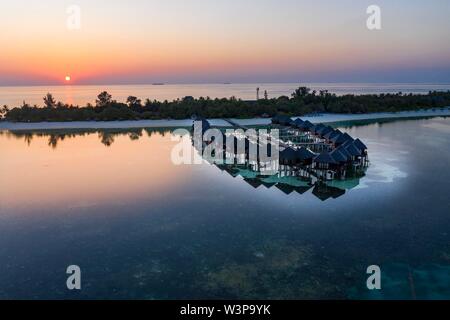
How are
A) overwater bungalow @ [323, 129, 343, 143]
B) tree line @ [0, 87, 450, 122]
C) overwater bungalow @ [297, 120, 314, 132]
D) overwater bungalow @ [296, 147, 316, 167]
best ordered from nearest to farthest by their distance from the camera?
overwater bungalow @ [296, 147, 316, 167] → overwater bungalow @ [323, 129, 343, 143] → overwater bungalow @ [297, 120, 314, 132] → tree line @ [0, 87, 450, 122]

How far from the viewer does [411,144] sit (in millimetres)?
21781

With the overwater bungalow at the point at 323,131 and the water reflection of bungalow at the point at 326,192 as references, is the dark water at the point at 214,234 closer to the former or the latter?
the water reflection of bungalow at the point at 326,192

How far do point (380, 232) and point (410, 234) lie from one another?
70 cm

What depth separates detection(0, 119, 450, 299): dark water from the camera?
22.4 feet

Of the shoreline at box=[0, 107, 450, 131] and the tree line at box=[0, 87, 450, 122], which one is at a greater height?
the tree line at box=[0, 87, 450, 122]

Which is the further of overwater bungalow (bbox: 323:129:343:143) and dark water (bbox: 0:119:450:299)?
overwater bungalow (bbox: 323:129:343:143)

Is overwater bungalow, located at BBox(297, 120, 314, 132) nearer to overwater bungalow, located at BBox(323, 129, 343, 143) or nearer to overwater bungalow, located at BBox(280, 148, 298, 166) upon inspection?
overwater bungalow, located at BBox(323, 129, 343, 143)

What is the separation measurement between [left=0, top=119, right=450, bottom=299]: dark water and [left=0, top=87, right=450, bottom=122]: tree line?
20.5 metres

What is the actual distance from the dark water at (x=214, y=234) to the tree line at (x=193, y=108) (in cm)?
2047

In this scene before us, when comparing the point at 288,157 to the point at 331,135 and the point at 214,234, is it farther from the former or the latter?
the point at 214,234

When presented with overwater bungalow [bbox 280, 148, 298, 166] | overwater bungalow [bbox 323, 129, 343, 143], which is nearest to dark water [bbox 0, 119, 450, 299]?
overwater bungalow [bbox 280, 148, 298, 166]

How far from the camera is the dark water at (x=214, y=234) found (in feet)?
22.4
